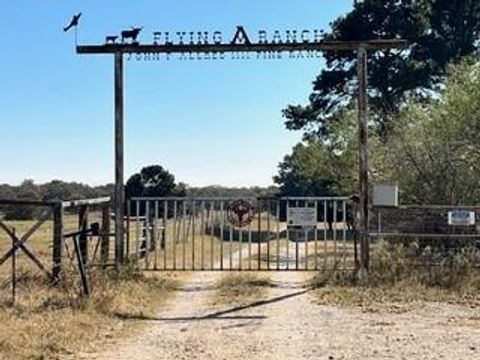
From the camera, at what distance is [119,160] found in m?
18.2

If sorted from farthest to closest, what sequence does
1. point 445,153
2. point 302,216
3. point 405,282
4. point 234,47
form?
point 445,153 < point 302,216 < point 234,47 < point 405,282

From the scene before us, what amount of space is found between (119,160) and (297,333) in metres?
7.37

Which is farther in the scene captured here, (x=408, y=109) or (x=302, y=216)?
(x=408, y=109)

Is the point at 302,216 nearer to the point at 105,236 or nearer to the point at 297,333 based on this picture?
the point at 105,236

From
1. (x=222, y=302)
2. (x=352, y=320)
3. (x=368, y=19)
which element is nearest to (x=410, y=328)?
(x=352, y=320)

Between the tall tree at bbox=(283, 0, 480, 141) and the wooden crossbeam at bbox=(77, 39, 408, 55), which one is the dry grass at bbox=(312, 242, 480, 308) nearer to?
the wooden crossbeam at bbox=(77, 39, 408, 55)

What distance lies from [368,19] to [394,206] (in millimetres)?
24733

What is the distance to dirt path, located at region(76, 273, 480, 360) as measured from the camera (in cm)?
1062

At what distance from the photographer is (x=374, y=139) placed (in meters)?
29.1

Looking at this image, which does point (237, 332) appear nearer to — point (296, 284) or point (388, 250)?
point (296, 284)

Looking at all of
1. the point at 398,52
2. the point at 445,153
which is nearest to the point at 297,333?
the point at 445,153

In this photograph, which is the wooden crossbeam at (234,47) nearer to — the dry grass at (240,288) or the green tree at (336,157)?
the dry grass at (240,288)

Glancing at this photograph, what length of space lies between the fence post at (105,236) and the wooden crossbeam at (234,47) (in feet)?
11.5

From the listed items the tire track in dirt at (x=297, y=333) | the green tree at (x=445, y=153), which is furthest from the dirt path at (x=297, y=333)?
the green tree at (x=445, y=153)
